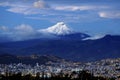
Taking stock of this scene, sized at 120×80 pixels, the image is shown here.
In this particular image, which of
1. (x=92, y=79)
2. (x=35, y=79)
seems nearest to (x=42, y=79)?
(x=35, y=79)

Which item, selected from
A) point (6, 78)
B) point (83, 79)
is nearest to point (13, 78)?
point (6, 78)

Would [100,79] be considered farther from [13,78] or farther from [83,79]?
[13,78]

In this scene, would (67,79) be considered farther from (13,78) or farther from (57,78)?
(13,78)

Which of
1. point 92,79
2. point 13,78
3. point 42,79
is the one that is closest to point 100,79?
point 92,79

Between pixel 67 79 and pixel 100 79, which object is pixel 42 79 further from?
pixel 100 79

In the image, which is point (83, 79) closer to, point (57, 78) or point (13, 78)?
point (57, 78)

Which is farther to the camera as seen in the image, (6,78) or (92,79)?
(92,79)

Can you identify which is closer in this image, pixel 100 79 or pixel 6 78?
pixel 6 78
